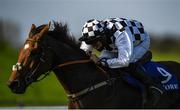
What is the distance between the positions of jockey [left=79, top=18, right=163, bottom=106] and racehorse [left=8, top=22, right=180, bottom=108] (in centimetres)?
13

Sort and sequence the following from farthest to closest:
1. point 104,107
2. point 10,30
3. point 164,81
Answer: point 10,30
point 164,81
point 104,107

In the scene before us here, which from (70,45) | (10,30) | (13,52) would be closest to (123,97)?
(70,45)

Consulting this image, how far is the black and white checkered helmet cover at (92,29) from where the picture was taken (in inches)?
257

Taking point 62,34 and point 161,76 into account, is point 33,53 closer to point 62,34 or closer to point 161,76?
point 62,34

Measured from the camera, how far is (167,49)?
955 inches

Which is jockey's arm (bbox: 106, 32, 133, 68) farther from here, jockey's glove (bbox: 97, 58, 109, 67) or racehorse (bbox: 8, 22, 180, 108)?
racehorse (bbox: 8, 22, 180, 108)

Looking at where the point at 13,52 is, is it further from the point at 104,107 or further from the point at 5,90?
the point at 104,107

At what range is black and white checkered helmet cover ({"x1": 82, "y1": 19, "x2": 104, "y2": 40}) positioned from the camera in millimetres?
6534

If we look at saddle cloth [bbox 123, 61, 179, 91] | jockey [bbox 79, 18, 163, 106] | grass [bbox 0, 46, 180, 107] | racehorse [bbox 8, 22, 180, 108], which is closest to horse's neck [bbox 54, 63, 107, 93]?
racehorse [bbox 8, 22, 180, 108]

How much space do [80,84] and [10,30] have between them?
49.9ft

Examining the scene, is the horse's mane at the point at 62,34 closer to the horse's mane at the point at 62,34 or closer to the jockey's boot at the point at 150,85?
the horse's mane at the point at 62,34

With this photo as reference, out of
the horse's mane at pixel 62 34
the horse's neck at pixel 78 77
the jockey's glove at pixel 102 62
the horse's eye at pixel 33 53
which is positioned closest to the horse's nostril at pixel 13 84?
the horse's eye at pixel 33 53

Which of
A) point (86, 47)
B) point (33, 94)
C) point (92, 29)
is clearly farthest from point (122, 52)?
point (33, 94)

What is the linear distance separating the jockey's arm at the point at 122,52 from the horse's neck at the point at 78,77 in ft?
0.52
